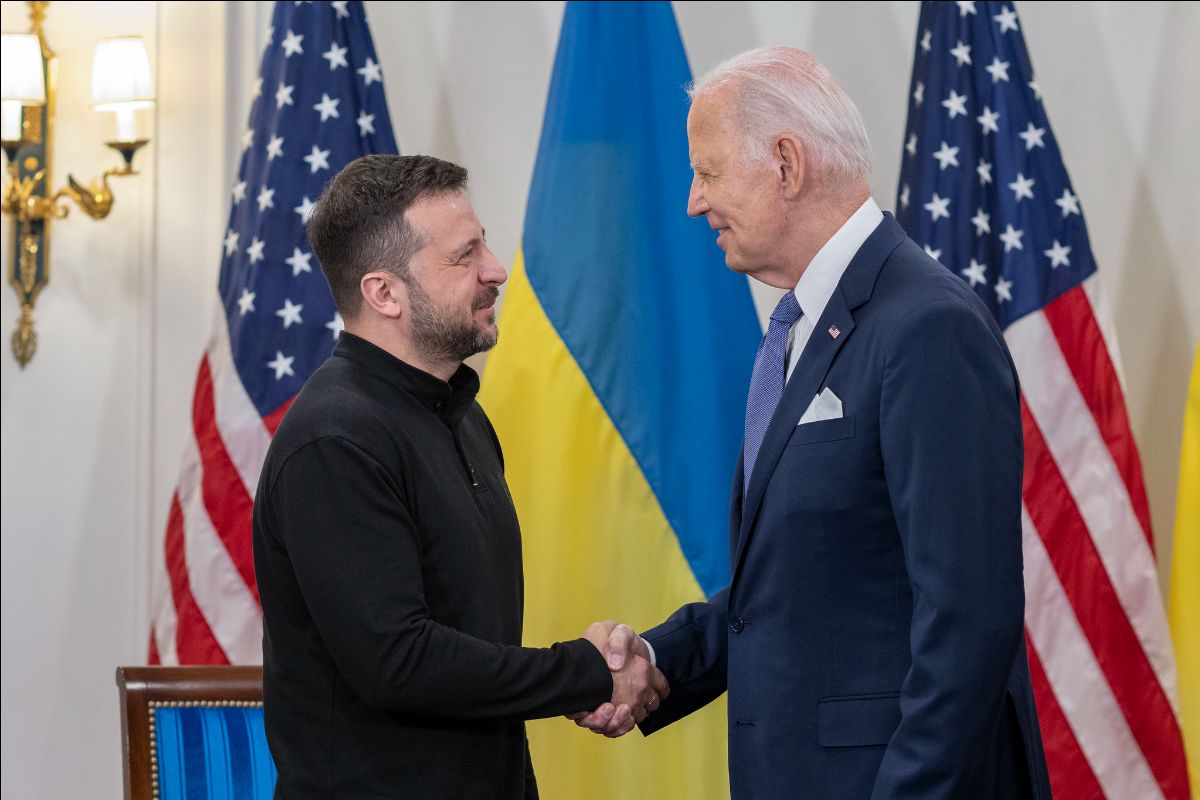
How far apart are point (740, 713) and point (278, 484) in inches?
28.4

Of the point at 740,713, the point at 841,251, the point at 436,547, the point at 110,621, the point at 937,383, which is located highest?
the point at 841,251

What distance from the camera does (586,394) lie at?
3289 millimetres

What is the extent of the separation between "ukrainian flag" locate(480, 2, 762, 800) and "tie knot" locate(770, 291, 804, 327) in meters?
1.18

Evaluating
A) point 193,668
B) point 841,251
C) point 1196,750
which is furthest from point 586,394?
point 1196,750

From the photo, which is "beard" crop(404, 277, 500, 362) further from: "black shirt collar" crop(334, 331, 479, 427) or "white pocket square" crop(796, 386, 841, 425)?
"white pocket square" crop(796, 386, 841, 425)

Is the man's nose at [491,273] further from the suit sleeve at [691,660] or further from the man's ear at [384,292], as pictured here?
the suit sleeve at [691,660]

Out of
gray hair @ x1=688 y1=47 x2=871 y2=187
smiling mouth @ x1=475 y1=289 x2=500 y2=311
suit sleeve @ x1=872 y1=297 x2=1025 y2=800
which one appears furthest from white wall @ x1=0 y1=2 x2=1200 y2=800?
suit sleeve @ x1=872 y1=297 x2=1025 y2=800

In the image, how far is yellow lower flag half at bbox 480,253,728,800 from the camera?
10.6 ft

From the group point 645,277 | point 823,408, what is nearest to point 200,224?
point 645,277

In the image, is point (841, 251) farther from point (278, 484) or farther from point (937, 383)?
point (278, 484)

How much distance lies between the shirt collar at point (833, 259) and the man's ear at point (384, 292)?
0.61m

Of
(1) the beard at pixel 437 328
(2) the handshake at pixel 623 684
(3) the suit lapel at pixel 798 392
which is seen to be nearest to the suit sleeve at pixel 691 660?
(2) the handshake at pixel 623 684

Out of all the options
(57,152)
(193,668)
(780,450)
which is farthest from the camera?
(57,152)

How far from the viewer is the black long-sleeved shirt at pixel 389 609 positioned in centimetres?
187
